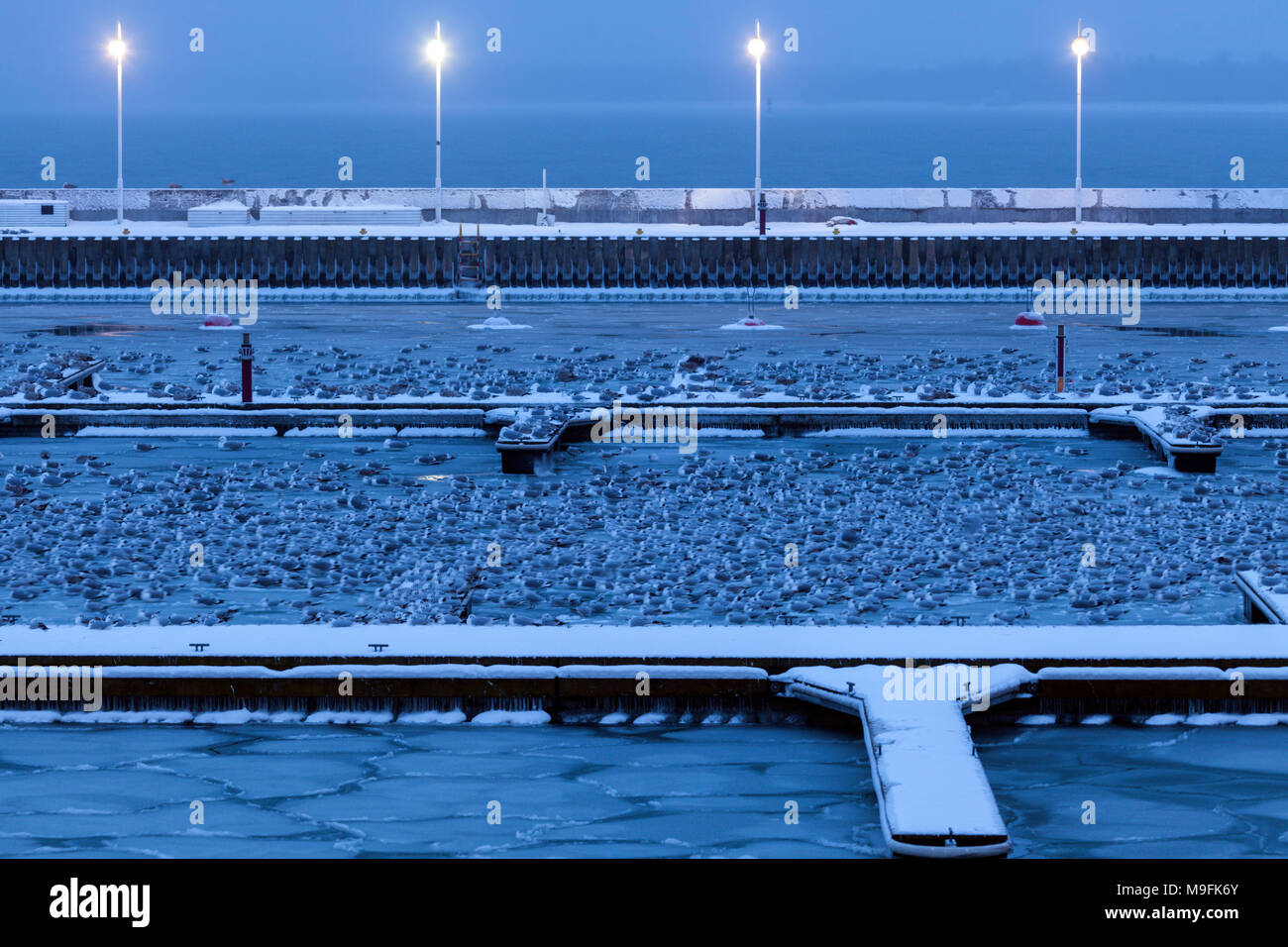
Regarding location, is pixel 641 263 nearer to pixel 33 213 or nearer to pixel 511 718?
pixel 33 213

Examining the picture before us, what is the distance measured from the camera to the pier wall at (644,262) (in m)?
44.2

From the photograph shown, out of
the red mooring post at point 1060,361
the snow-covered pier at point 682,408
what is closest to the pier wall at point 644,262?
the red mooring post at point 1060,361

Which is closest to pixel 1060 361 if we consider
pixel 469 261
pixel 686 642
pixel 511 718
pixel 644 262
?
pixel 686 642

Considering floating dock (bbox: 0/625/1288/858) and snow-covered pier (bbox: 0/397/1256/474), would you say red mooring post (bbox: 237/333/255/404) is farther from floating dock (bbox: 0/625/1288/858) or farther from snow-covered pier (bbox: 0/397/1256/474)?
floating dock (bbox: 0/625/1288/858)

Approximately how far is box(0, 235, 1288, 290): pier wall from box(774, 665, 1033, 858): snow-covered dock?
109ft

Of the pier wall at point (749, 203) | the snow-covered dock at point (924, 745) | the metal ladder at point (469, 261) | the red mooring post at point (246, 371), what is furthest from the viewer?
the pier wall at point (749, 203)

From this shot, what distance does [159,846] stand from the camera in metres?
9.66

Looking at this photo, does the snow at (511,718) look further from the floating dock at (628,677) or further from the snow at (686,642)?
the snow at (686,642)

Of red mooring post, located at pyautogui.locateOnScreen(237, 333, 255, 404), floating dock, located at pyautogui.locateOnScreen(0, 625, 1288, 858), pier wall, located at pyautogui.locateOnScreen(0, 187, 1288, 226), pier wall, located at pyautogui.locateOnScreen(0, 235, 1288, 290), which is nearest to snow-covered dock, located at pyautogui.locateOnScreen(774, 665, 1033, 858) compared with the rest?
floating dock, located at pyautogui.locateOnScreen(0, 625, 1288, 858)

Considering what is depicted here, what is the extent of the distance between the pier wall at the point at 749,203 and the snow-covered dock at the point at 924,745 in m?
40.9

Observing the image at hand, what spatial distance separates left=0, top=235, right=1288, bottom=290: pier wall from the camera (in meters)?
44.2

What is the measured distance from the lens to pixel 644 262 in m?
44.8
